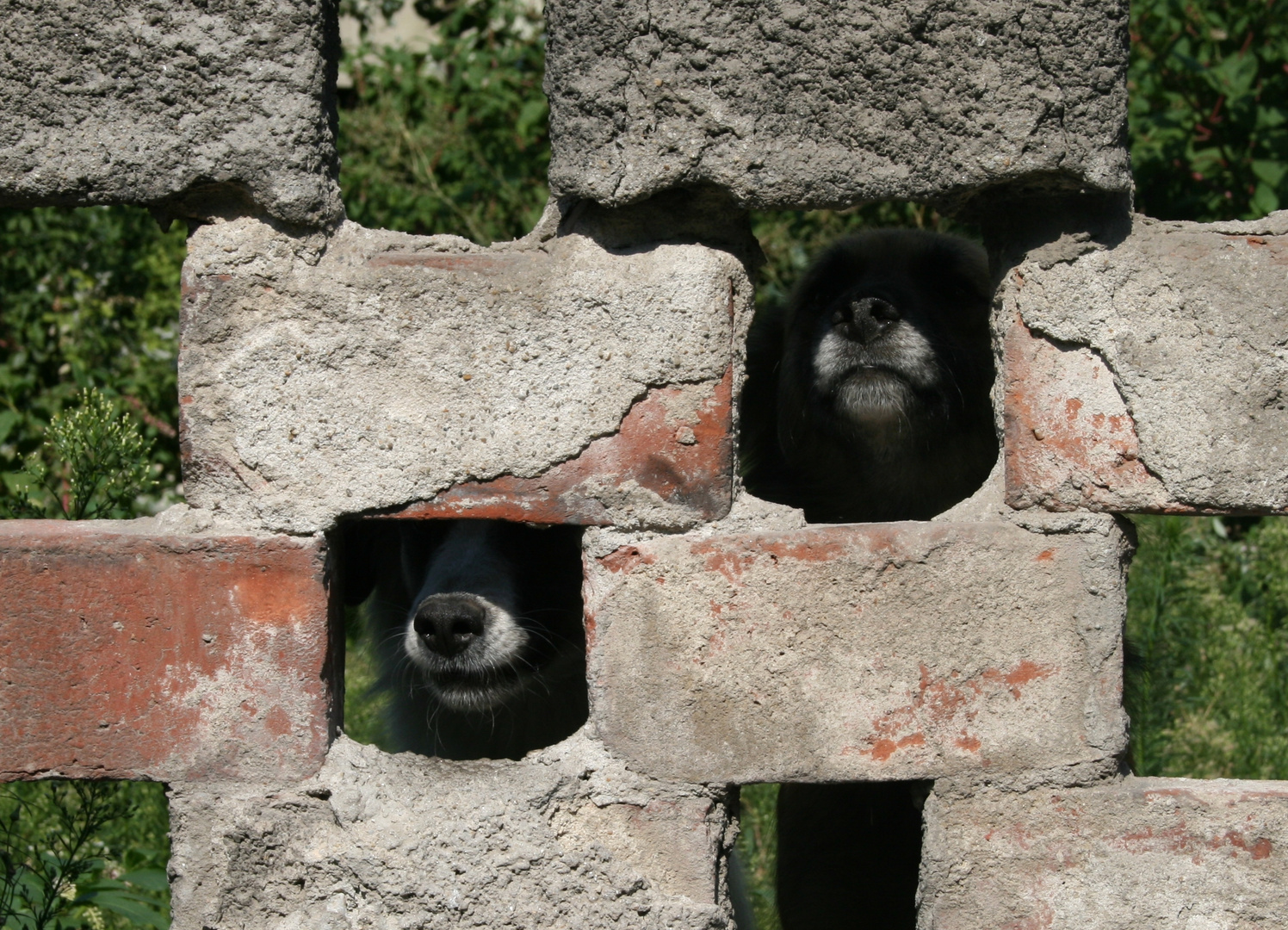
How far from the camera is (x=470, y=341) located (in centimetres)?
200

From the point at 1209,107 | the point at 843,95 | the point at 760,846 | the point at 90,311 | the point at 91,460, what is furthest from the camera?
the point at 90,311

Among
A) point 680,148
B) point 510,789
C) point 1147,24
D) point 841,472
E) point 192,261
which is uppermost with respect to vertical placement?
point 1147,24

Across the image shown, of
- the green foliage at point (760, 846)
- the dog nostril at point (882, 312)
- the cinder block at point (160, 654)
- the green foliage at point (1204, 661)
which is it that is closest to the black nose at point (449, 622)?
the cinder block at point (160, 654)

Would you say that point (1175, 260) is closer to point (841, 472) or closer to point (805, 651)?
point (805, 651)

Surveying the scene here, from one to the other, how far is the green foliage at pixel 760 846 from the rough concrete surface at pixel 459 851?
2115mm

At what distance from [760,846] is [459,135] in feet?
12.2

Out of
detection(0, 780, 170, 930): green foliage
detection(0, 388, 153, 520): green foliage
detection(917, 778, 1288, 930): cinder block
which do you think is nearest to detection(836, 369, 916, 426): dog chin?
detection(917, 778, 1288, 930): cinder block

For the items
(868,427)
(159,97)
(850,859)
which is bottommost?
(850,859)

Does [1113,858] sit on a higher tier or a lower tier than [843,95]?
lower

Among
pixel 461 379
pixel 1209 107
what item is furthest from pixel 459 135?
pixel 461 379

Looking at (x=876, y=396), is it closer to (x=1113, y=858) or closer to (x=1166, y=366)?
(x=1166, y=366)

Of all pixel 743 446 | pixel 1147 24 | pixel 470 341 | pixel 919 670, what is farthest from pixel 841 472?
pixel 1147 24

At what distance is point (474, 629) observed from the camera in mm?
2531

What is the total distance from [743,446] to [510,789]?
5.20 ft
